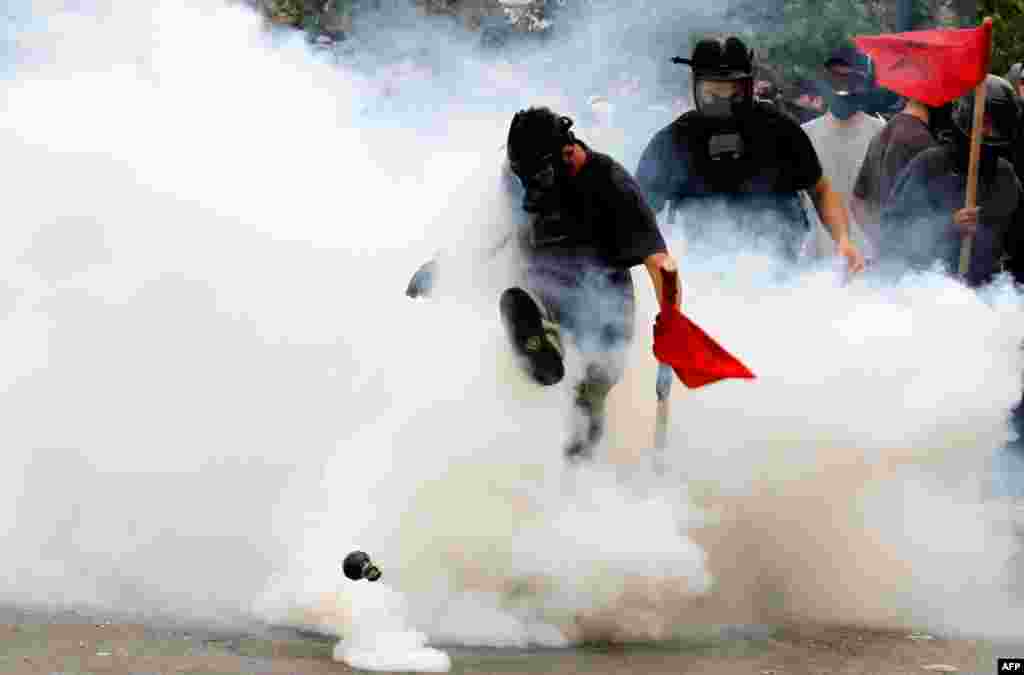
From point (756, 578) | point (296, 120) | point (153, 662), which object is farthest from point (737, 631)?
point (296, 120)

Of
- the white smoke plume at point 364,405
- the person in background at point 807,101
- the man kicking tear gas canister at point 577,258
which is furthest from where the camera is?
the person in background at point 807,101

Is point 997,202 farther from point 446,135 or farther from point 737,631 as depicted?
point 737,631

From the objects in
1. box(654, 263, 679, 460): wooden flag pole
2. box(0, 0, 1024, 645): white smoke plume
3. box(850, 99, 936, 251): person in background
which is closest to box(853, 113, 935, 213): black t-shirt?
box(850, 99, 936, 251): person in background

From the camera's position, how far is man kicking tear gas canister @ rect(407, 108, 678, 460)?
7.46m

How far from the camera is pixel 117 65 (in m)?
8.66

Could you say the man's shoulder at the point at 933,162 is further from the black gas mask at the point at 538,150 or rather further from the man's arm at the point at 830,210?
the black gas mask at the point at 538,150

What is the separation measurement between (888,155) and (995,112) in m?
0.62

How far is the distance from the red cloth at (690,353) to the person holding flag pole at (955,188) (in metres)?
2.72

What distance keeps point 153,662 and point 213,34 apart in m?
3.14

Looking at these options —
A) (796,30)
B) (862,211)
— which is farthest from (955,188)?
(796,30)

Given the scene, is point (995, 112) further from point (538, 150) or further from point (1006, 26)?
point (1006, 26)

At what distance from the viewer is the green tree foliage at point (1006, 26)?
14016mm

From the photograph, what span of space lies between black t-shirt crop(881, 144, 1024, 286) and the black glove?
2.94 meters

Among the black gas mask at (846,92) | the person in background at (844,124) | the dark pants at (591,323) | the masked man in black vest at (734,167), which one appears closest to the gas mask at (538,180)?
the dark pants at (591,323)
